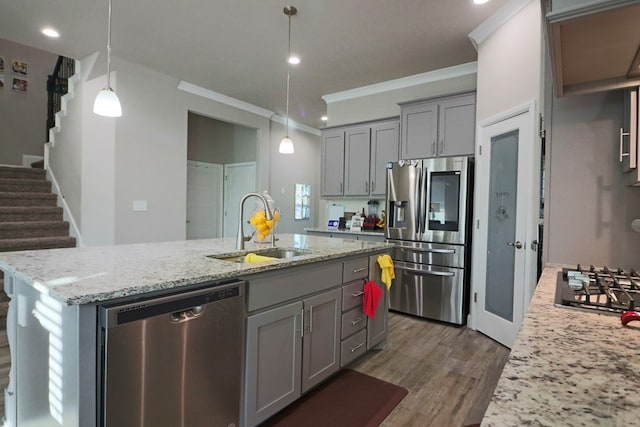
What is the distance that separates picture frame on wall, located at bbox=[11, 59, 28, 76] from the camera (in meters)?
6.11

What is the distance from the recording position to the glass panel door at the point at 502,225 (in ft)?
9.42

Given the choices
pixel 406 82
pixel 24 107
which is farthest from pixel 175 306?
pixel 24 107

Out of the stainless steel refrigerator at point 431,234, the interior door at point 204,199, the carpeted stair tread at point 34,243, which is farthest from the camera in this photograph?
the interior door at point 204,199

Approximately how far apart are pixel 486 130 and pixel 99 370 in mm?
3408

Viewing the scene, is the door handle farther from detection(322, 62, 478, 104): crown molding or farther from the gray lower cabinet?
detection(322, 62, 478, 104): crown molding

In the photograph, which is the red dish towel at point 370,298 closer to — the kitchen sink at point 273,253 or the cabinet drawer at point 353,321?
the cabinet drawer at point 353,321

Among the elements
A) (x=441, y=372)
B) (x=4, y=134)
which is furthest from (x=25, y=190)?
(x=441, y=372)

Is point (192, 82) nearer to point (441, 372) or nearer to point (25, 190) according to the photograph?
point (25, 190)

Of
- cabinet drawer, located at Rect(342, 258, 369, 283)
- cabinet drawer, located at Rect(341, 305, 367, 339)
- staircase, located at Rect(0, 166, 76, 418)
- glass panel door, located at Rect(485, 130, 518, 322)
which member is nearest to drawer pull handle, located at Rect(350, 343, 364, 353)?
cabinet drawer, located at Rect(341, 305, 367, 339)

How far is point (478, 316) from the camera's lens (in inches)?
131

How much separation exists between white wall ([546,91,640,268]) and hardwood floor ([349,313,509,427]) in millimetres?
1022

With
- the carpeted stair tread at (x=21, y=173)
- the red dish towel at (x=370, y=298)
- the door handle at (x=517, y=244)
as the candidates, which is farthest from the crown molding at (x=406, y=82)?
the carpeted stair tread at (x=21, y=173)

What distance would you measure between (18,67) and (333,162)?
20.0 ft

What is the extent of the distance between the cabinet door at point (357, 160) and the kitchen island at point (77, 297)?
2796 mm
